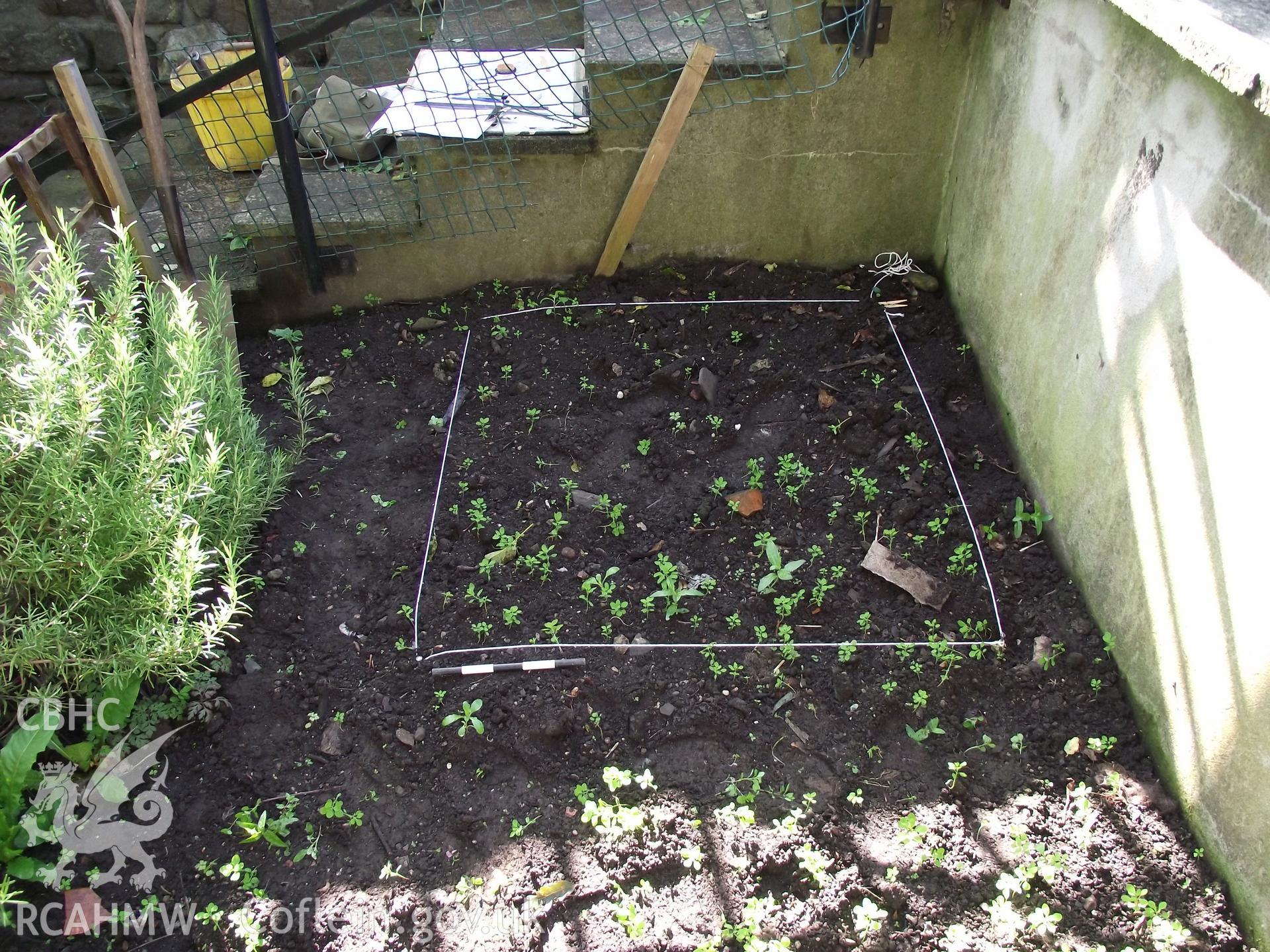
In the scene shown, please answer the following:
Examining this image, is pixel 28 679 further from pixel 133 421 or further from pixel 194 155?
pixel 194 155

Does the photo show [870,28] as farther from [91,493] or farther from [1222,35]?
[91,493]

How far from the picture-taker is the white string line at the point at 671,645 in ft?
9.30

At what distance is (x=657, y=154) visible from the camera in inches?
154

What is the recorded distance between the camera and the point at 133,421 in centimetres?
264

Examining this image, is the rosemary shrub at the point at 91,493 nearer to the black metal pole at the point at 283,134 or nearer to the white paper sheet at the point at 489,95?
the black metal pole at the point at 283,134

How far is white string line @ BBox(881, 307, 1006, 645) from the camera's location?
292cm

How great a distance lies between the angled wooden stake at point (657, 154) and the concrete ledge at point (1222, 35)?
1.64m

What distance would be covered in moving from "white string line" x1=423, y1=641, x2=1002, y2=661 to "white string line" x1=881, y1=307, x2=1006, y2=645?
0.12 meters

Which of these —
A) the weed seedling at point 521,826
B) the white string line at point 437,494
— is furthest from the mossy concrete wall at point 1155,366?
the white string line at point 437,494

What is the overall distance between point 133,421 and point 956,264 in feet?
10.7

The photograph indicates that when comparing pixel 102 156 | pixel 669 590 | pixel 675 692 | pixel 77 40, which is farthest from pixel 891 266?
pixel 77 40

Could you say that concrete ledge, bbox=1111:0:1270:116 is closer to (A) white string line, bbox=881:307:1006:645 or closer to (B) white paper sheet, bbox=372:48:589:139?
(A) white string line, bbox=881:307:1006:645

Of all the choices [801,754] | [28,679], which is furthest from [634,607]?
[28,679]

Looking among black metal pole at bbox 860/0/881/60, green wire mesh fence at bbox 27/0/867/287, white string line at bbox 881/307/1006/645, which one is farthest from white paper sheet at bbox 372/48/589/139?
white string line at bbox 881/307/1006/645
